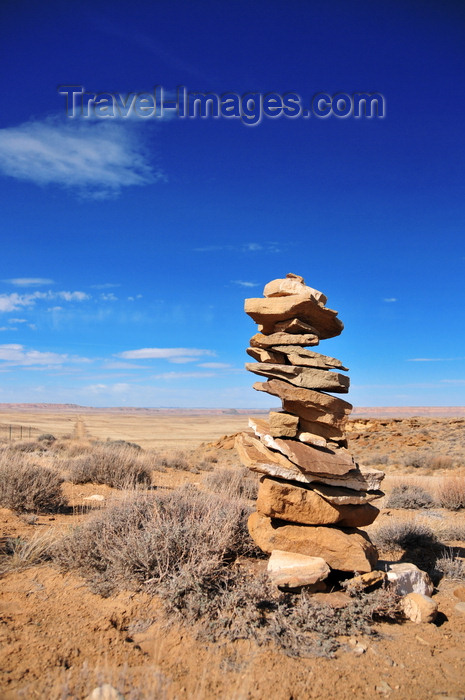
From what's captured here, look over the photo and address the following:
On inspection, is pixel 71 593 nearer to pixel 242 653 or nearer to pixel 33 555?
pixel 33 555

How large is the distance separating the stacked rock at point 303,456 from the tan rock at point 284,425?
0.04 feet

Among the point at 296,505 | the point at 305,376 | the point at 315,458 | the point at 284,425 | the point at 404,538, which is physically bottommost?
the point at 404,538

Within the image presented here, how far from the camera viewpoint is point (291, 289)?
557 cm

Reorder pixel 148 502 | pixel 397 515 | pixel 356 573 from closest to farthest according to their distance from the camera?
pixel 356 573, pixel 148 502, pixel 397 515

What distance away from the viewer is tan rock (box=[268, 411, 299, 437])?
17.5 ft

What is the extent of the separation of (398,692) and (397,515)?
7103 mm

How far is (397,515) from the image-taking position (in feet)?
33.2

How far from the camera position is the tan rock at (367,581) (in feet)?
16.0

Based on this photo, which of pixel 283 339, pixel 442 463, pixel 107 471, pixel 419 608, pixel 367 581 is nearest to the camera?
pixel 419 608

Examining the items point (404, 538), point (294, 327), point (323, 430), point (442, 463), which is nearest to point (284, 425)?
point (323, 430)

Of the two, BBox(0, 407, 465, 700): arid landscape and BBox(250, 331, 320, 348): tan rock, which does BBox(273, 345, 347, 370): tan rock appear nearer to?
BBox(250, 331, 320, 348): tan rock

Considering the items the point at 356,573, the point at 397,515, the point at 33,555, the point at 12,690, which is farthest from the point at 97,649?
the point at 397,515

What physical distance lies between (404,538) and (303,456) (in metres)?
→ 3.86

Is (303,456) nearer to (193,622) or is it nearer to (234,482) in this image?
(193,622)
